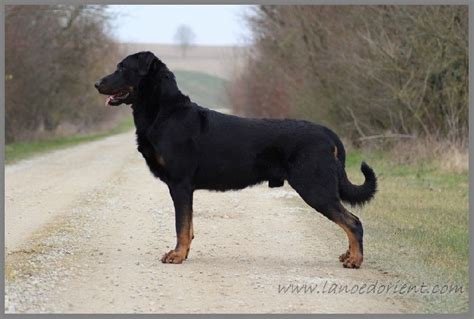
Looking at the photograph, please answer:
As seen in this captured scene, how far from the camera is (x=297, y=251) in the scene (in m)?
8.05

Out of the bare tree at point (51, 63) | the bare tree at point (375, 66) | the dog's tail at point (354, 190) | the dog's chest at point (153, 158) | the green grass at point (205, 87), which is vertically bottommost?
the green grass at point (205, 87)

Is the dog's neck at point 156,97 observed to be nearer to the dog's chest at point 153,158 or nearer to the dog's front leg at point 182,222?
the dog's chest at point 153,158

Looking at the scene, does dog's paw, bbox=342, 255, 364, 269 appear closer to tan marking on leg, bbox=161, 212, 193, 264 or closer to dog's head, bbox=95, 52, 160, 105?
tan marking on leg, bbox=161, 212, 193, 264

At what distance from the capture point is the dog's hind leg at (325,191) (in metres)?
7.21

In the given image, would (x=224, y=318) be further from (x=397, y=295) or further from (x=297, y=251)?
(x=297, y=251)

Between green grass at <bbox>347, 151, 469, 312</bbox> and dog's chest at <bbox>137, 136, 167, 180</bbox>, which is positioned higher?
dog's chest at <bbox>137, 136, 167, 180</bbox>

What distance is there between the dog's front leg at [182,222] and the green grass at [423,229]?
174cm

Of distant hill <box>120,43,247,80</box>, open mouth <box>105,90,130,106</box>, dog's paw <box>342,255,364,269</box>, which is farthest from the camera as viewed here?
distant hill <box>120,43,247,80</box>

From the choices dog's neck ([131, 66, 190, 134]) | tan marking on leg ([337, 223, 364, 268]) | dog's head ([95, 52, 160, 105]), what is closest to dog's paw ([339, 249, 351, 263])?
tan marking on leg ([337, 223, 364, 268])

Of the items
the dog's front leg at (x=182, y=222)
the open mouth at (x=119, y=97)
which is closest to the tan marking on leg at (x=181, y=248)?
the dog's front leg at (x=182, y=222)

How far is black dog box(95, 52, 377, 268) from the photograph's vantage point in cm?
730

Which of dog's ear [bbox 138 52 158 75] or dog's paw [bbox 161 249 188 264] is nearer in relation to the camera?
dog's paw [bbox 161 249 188 264]

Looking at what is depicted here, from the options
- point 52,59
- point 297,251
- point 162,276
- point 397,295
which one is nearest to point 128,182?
point 297,251

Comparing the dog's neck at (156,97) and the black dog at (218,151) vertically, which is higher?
the dog's neck at (156,97)
